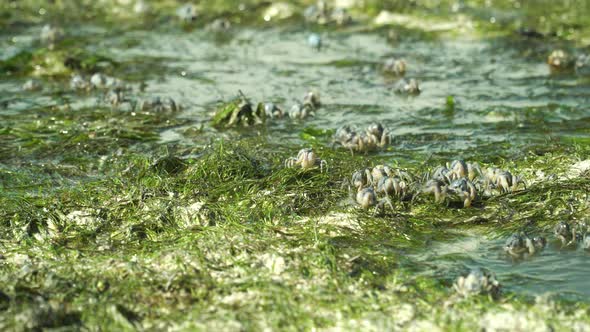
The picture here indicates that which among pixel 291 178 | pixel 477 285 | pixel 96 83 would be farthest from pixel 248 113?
pixel 477 285

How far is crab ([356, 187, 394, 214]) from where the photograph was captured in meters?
4.84

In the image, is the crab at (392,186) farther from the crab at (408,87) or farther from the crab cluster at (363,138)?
the crab at (408,87)

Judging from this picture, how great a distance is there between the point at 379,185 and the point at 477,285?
1.25 metres

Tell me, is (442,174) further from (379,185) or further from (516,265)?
(516,265)

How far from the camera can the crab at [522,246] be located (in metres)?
4.43

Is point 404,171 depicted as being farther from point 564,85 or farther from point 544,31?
point 544,31

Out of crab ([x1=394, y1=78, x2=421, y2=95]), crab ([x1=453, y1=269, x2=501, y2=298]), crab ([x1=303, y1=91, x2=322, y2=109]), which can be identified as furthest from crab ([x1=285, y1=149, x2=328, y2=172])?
crab ([x1=394, y1=78, x2=421, y2=95])

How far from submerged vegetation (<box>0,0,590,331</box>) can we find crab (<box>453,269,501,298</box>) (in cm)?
1

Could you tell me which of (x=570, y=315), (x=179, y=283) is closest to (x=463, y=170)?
(x=570, y=315)

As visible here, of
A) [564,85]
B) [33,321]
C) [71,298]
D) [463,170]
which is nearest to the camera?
[33,321]

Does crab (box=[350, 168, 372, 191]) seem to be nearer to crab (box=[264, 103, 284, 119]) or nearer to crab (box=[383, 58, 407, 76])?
crab (box=[264, 103, 284, 119])

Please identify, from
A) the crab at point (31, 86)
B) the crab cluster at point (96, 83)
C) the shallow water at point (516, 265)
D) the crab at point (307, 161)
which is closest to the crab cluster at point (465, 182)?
the shallow water at point (516, 265)

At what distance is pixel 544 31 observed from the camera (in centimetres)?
954

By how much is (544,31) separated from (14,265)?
701 centimetres
